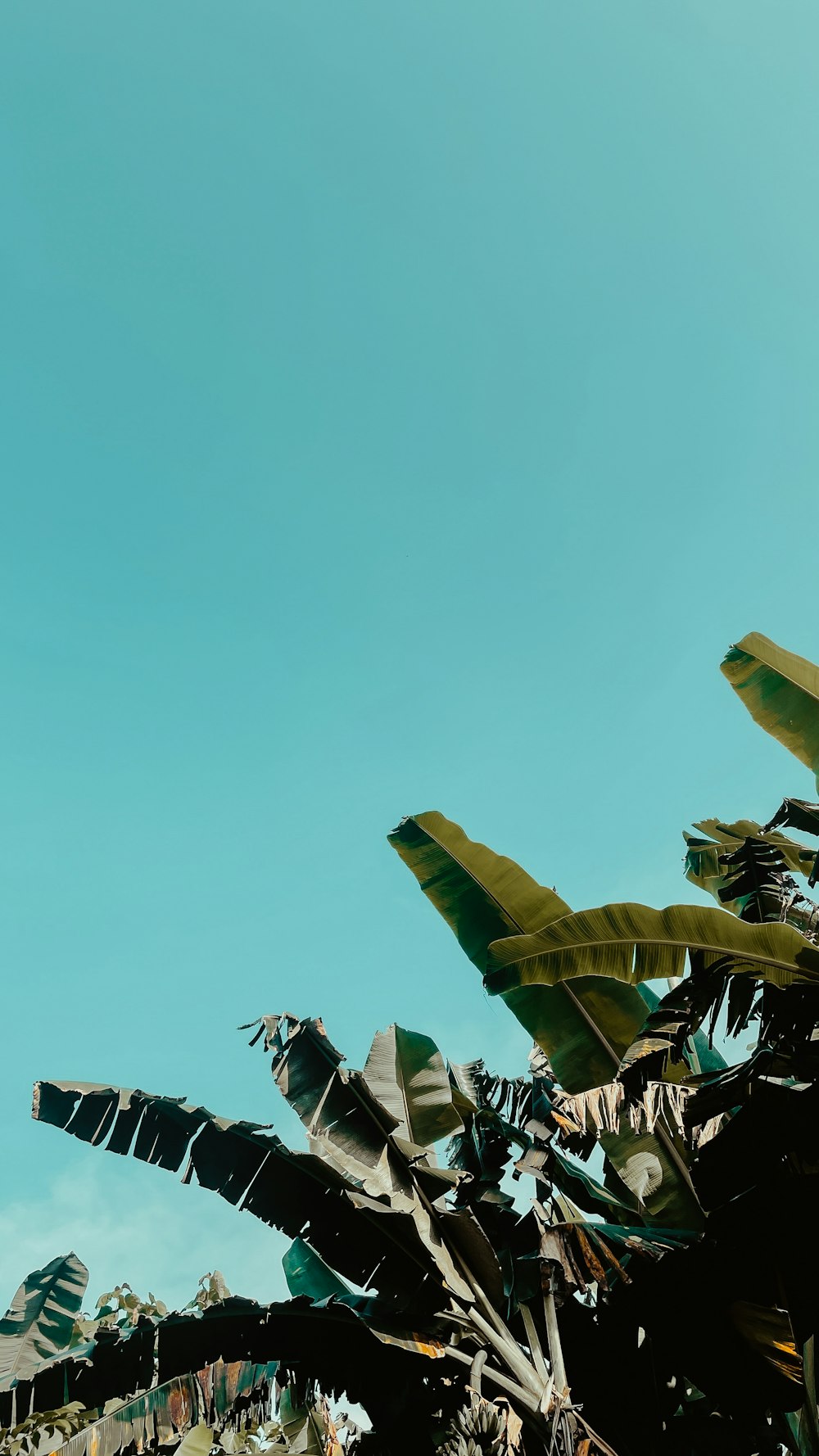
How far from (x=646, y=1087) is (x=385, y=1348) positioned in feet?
9.50

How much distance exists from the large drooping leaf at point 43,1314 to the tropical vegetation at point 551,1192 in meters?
1.73

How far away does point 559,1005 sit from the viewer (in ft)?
22.6

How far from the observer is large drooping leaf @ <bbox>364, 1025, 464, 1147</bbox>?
6996mm

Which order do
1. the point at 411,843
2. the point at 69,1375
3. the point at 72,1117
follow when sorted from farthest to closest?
the point at 411,843, the point at 72,1117, the point at 69,1375

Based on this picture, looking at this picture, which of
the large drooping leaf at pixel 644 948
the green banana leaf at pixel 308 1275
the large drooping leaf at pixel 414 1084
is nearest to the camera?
the large drooping leaf at pixel 644 948

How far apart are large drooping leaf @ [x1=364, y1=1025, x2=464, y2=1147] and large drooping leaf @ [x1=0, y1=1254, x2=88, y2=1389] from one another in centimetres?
345

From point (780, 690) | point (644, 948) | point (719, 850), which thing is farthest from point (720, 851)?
point (644, 948)

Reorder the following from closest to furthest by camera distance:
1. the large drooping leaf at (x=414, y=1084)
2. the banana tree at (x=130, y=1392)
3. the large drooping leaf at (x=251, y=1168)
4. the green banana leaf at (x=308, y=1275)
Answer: the banana tree at (x=130, y=1392)
the large drooping leaf at (x=251, y=1168)
the large drooping leaf at (x=414, y=1084)
the green banana leaf at (x=308, y=1275)

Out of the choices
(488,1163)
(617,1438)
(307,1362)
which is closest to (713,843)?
(488,1163)

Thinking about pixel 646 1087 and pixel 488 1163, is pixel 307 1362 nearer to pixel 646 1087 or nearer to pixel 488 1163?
pixel 488 1163

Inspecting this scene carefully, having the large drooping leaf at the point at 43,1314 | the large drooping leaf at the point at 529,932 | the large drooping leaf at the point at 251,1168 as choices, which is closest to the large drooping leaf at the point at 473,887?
the large drooping leaf at the point at 529,932

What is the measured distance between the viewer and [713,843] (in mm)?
7570

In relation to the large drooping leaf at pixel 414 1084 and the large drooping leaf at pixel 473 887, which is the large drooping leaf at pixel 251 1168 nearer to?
the large drooping leaf at pixel 414 1084

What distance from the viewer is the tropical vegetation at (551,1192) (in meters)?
5.11
